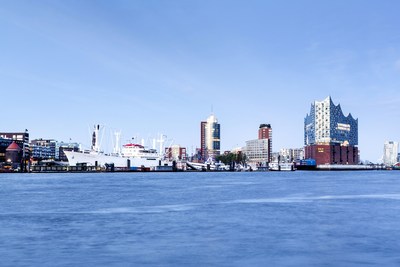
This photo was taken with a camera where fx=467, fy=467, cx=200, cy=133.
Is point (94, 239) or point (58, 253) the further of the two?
point (94, 239)

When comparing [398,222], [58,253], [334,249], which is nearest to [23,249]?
[58,253]

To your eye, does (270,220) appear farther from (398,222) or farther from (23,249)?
(23,249)

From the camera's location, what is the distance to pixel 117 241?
3075 centimetres

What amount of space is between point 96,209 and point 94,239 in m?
19.7

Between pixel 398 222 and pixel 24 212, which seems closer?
pixel 398 222

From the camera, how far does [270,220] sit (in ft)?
136

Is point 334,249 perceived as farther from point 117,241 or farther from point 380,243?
point 117,241

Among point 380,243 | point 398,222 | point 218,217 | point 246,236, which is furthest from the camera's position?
point 218,217

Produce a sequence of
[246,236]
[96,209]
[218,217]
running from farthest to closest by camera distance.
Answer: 1. [96,209]
2. [218,217]
3. [246,236]

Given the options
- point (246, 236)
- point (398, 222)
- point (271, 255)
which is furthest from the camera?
point (398, 222)

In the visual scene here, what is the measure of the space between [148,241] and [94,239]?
382 centimetres

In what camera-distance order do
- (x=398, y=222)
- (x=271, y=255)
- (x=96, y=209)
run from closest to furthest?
(x=271, y=255) → (x=398, y=222) → (x=96, y=209)

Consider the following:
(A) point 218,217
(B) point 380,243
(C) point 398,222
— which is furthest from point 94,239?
(C) point 398,222

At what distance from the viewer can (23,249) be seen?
2819cm
